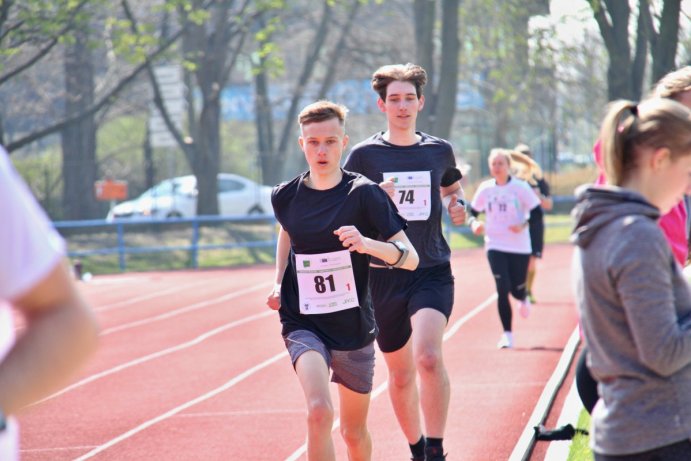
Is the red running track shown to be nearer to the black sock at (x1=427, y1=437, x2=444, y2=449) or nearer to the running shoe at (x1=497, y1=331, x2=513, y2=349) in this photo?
the running shoe at (x1=497, y1=331, x2=513, y2=349)

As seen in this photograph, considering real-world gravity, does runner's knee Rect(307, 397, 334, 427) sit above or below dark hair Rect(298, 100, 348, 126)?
below

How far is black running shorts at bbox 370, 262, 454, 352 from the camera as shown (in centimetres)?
645

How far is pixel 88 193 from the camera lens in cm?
3241

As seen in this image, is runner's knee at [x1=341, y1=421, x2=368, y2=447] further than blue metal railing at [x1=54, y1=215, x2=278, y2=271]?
No

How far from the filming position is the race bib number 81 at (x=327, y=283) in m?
5.44

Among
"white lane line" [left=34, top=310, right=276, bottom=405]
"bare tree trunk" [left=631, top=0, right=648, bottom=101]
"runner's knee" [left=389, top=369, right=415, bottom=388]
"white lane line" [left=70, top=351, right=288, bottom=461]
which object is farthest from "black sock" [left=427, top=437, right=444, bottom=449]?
"bare tree trunk" [left=631, top=0, right=648, bottom=101]

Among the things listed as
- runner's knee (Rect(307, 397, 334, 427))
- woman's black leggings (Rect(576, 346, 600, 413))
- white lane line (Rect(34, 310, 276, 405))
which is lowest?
white lane line (Rect(34, 310, 276, 405))

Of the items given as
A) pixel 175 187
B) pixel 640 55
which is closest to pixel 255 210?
pixel 175 187

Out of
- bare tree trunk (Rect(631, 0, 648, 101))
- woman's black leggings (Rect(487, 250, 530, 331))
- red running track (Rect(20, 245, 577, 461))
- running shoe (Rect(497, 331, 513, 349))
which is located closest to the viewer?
red running track (Rect(20, 245, 577, 461))

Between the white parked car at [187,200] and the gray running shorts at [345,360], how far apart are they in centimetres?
2753

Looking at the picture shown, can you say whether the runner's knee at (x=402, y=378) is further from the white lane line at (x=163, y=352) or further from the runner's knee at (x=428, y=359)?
the white lane line at (x=163, y=352)

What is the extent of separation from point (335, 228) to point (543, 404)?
3.48 meters

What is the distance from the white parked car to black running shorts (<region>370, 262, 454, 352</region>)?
26438 mm

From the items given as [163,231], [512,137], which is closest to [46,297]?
[163,231]
